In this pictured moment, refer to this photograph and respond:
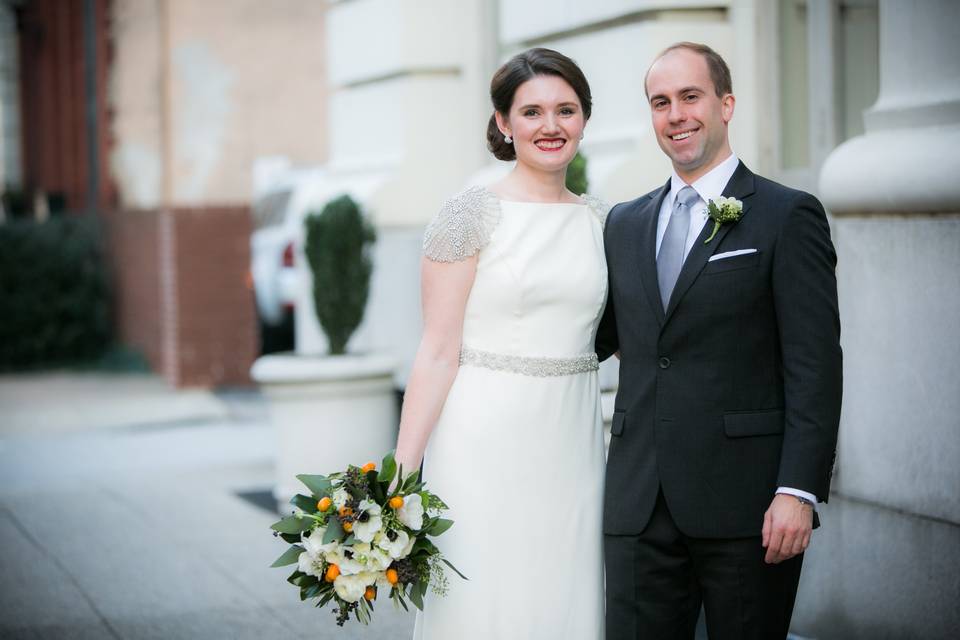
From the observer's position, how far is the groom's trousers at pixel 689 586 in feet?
11.2

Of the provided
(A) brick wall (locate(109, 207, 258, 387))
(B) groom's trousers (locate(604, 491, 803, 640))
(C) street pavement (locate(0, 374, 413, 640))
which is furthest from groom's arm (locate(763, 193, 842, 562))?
(A) brick wall (locate(109, 207, 258, 387))

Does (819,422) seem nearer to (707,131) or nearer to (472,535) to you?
(707,131)

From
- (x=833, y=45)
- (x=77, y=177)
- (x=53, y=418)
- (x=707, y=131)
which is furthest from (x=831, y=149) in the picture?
(x=77, y=177)

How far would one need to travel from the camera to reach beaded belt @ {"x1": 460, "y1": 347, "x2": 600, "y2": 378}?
3838 mm

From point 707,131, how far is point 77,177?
2022 centimetres

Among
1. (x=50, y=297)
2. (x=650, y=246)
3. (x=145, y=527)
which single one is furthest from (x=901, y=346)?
(x=50, y=297)

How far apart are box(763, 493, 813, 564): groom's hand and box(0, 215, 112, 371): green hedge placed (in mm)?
14065

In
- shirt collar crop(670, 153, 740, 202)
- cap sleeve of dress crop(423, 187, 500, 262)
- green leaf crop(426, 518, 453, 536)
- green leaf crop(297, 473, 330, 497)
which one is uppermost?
shirt collar crop(670, 153, 740, 202)

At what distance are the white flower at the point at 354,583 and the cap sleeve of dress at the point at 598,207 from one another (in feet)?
4.13

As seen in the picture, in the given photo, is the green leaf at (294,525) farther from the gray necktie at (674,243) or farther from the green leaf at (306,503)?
the gray necktie at (674,243)

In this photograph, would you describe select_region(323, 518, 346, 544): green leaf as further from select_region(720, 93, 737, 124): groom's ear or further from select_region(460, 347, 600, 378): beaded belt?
select_region(720, 93, 737, 124): groom's ear

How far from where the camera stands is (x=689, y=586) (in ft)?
11.7

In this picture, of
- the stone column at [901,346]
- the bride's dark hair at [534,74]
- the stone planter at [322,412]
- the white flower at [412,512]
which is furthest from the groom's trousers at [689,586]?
the stone planter at [322,412]

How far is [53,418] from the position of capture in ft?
40.1
